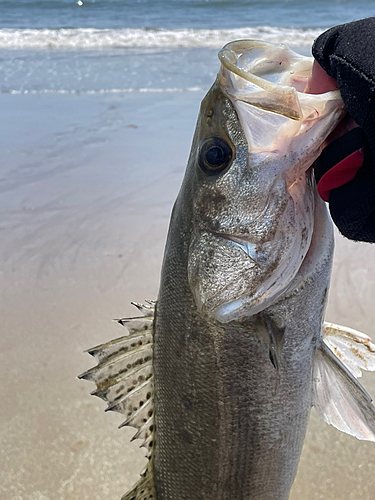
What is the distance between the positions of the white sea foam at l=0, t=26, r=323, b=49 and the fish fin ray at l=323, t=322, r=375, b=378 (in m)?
11.1

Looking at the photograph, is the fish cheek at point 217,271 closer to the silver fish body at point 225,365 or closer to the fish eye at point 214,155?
the silver fish body at point 225,365

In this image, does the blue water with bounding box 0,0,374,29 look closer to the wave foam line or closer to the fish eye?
the wave foam line

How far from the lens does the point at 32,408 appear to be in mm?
2840

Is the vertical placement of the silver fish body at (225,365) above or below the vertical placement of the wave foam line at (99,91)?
above

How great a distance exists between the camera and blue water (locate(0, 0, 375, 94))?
874 centimetres

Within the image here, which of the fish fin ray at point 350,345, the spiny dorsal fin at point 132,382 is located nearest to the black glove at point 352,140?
the fish fin ray at point 350,345

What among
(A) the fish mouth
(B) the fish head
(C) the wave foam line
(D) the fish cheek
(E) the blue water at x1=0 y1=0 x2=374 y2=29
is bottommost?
(E) the blue water at x1=0 y1=0 x2=374 y2=29

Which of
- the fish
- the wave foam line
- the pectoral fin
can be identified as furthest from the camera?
the wave foam line

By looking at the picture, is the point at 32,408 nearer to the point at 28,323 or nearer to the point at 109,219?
the point at 28,323

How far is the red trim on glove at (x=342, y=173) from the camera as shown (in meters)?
1.35

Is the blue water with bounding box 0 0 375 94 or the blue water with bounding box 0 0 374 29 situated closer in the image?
the blue water with bounding box 0 0 375 94

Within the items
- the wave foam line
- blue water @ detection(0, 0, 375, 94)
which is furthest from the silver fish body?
A: blue water @ detection(0, 0, 375, 94)

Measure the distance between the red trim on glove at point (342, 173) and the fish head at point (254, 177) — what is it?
2.5 inches

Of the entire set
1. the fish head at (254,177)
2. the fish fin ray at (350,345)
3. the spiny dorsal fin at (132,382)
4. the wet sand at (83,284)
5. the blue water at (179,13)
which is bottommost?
the blue water at (179,13)
